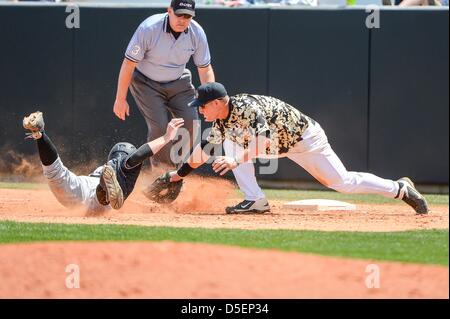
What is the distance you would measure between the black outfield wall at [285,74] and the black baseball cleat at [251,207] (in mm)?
2836

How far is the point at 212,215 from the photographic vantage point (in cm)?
943

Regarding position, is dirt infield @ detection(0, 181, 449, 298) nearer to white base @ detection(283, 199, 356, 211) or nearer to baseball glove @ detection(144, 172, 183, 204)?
baseball glove @ detection(144, 172, 183, 204)

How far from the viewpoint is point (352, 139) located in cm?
1210

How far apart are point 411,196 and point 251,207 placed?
146 centimetres

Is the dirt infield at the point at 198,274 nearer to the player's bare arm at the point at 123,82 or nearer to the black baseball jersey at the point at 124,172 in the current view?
the black baseball jersey at the point at 124,172

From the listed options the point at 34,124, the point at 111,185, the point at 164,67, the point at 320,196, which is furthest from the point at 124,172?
the point at 320,196

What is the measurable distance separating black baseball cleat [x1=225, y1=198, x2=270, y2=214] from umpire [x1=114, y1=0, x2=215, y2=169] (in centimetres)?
89

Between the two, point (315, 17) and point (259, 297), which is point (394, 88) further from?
point (259, 297)

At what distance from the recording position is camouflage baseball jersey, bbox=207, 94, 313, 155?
8609 millimetres

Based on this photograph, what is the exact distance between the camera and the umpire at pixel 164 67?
930cm
